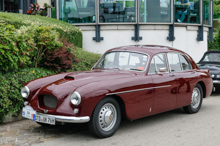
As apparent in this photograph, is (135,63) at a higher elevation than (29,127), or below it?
higher

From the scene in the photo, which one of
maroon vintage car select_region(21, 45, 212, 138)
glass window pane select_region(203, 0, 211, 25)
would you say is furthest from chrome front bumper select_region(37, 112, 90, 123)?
glass window pane select_region(203, 0, 211, 25)

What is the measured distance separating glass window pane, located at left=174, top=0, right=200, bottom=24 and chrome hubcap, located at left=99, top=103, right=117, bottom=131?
38.2ft

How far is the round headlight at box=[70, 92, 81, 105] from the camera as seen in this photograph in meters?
5.36

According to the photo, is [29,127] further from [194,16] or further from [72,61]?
[194,16]

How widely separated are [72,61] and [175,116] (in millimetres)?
3408

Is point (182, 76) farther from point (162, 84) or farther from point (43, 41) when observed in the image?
point (43, 41)

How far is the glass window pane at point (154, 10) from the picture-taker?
52.7 ft

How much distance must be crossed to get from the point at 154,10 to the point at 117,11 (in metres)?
1.82

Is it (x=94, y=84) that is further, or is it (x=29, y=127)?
(x=29, y=127)

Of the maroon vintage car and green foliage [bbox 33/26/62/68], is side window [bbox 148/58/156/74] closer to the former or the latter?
the maroon vintage car

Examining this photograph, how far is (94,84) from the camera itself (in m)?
5.64

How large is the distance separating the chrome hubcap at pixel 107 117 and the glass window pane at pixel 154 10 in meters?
10.8

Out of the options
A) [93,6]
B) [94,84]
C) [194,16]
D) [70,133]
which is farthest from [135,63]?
[194,16]

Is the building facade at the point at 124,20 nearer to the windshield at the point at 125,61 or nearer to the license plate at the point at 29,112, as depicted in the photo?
the windshield at the point at 125,61
